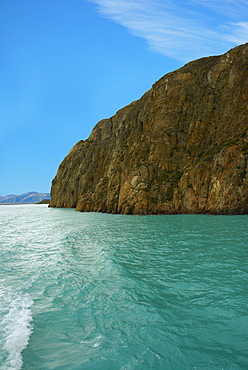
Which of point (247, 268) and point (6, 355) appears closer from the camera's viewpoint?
point (6, 355)

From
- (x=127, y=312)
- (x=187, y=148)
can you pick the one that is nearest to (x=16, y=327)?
(x=127, y=312)

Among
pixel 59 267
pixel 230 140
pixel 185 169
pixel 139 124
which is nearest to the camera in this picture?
pixel 59 267

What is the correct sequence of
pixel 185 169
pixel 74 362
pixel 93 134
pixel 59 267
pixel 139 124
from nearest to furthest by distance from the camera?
1. pixel 74 362
2. pixel 59 267
3. pixel 185 169
4. pixel 139 124
5. pixel 93 134

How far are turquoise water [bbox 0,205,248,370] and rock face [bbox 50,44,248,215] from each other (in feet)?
113

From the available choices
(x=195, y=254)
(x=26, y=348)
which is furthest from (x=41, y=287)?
(x=195, y=254)

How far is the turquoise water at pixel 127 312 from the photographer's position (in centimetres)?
591

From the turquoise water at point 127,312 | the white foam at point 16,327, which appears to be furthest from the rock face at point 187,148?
the white foam at point 16,327

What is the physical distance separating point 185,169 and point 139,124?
24.1m

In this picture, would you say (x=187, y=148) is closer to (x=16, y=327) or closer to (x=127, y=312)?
(x=127, y=312)

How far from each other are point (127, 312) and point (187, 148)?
55.2 m

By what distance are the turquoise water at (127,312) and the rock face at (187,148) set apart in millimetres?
34347

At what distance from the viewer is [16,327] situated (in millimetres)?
7594

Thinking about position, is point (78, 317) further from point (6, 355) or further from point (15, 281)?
point (15, 281)

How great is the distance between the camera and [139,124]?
73375 mm
